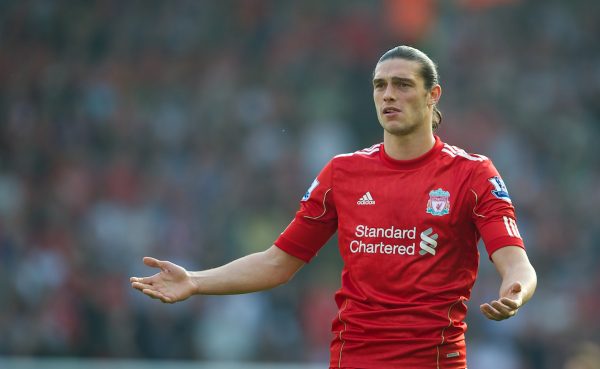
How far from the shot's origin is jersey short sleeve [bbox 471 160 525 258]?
540 centimetres

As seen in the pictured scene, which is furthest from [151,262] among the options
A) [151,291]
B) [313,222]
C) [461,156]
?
[461,156]

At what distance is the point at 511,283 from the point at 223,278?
1.53 meters

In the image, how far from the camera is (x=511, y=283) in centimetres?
509

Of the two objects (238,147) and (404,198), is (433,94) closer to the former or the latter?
(404,198)

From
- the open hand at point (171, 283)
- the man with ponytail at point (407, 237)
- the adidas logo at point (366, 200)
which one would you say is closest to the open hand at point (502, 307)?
the man with ponytail at point (407, 237)

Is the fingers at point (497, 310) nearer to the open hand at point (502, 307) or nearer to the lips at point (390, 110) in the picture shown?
the open hand at point (502, 307)

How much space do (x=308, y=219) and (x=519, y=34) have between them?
36.6 ft

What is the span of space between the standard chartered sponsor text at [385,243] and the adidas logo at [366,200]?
11cm

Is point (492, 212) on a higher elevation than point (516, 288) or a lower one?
higher

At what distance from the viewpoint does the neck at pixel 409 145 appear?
5762mm

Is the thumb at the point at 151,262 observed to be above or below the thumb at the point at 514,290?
below

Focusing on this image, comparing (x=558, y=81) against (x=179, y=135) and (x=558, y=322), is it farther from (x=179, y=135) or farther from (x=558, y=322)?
(x=179, y=135)

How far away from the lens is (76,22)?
653 inches

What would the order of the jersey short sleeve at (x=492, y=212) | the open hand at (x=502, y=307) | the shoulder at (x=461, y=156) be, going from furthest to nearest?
1. the shoulder at (x=461, y=156)
2. the jersey short sleeve at (x=492, y=212)
3. the open hand at (x=502, y=307)
